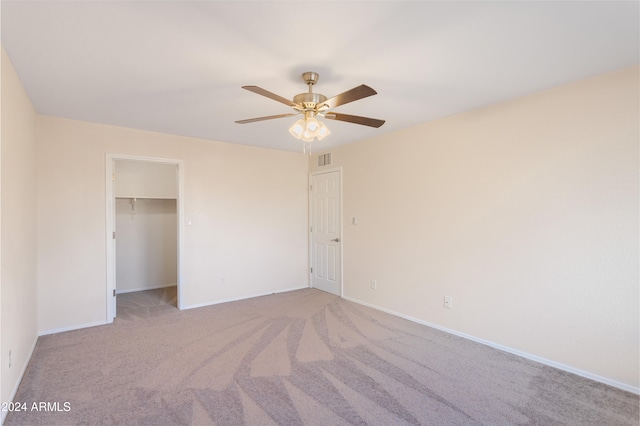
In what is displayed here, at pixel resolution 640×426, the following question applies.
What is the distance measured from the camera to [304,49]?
6.96 feet

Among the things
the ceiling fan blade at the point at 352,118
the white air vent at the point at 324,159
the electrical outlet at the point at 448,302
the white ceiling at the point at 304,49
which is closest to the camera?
the white ceiling at the point at 304,49

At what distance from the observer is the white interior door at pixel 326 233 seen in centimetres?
513

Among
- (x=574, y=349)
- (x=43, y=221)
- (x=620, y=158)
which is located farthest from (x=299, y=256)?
(x=620, y=158)

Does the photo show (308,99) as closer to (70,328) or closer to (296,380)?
(296,380)

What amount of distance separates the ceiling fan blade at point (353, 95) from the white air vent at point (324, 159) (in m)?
2.95

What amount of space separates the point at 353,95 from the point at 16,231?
9.31 feet

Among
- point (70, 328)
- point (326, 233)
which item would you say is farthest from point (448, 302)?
point (70, 328)

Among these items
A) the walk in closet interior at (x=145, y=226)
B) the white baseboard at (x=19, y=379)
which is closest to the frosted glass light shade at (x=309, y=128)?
the white baseboard at (x=19, y=379)

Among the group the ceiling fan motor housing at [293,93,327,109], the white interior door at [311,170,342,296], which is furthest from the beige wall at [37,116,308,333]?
the ceiling fan motor housing at [293,93,327,109]

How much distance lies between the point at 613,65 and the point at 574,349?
7.56 feet

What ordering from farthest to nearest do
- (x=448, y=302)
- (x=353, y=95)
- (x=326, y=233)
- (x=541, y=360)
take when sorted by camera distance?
(x=326, y=233) → (x=448, y=302) → (x=541, y=360) → (x=353, y=95)

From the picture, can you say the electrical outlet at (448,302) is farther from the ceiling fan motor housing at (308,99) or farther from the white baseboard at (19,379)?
the white baseboard at (19,379)

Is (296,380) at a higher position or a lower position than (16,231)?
lower

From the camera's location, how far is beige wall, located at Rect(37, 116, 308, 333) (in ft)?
11.8
